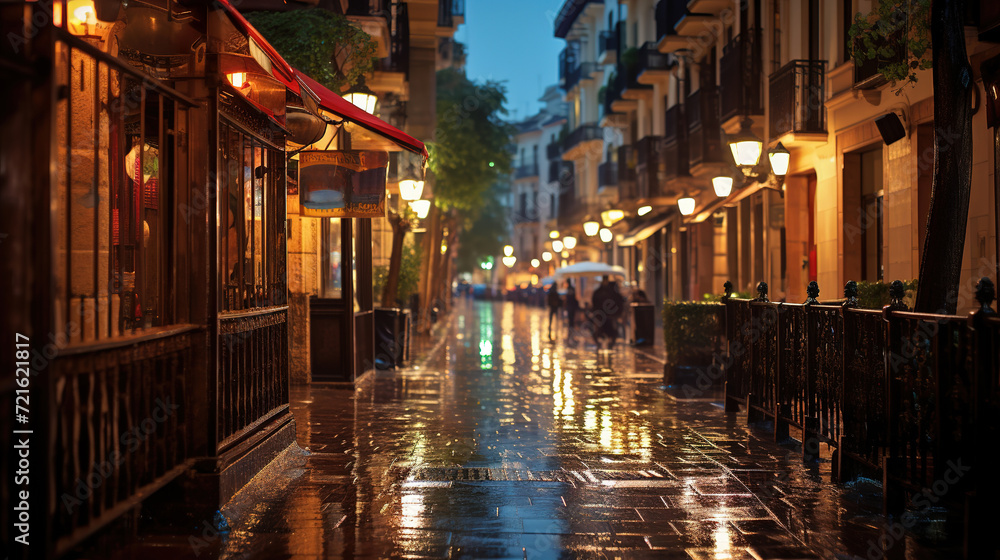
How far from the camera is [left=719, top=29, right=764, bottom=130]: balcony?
19.5m

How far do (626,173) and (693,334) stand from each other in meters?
22.4

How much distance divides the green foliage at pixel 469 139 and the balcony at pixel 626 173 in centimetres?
495

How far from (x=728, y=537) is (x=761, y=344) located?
4.12 meters

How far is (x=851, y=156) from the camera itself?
15.8 meters

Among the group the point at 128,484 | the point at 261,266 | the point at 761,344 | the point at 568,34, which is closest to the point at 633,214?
the point at 568,34

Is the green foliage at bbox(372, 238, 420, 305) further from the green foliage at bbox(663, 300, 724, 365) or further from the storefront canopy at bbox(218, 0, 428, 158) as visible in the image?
the storefront canopy at bbox(218, 0, 428, 158)

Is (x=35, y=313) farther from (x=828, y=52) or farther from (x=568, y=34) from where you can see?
(x=568, y=34)

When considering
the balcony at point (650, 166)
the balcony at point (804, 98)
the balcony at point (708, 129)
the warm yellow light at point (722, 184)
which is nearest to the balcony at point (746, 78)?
the balcony at point (804, 98)

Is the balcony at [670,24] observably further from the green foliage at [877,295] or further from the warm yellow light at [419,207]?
the green foliage at [877,295]

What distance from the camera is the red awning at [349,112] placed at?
7816mm

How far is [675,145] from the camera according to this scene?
25.9 meters

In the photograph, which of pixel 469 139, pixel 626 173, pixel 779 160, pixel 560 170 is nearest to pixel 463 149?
pixel 469 139

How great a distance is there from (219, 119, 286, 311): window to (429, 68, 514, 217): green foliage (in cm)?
2102

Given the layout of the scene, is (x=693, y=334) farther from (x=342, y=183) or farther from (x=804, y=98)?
(x=804, y=98)
